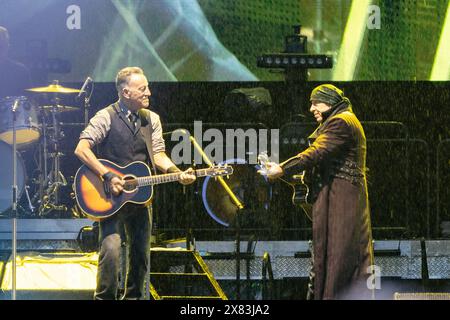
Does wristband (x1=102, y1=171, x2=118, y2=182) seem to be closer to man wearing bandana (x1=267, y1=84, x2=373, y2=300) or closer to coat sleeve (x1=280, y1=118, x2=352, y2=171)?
man wearing bandana (x1=267, y1=84, x2=373, y2=300)

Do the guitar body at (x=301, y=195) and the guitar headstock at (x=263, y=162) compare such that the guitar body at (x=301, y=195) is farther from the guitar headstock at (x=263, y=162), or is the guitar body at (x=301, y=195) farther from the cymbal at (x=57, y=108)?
the cymbal at (x=57, y=108)

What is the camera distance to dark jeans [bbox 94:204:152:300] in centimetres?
766

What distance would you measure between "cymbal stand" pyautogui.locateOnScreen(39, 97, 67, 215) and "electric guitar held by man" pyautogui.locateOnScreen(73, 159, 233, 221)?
2820mm

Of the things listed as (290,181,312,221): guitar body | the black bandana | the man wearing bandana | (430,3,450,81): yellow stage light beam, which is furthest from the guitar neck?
(430,3,450,81): yellow stage light beam

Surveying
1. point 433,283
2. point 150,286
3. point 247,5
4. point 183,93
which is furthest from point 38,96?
point 433,283

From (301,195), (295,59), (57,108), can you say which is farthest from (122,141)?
(295,59)

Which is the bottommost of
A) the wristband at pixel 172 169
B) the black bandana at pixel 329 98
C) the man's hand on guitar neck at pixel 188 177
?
the man's hand on guitar neck at pixel 188 177

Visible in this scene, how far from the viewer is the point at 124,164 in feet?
25.9

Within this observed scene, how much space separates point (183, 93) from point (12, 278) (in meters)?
4.18

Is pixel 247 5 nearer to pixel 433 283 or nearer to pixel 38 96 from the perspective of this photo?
pixel 38 96

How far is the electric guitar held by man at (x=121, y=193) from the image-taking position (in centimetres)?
777

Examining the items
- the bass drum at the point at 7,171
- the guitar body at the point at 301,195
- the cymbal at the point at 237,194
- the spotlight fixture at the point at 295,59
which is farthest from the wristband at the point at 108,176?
the spotlight fixture at the point at 295,59

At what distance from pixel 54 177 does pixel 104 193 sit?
136 inches

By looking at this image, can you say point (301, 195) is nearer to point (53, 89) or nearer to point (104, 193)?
point (104, 193)
